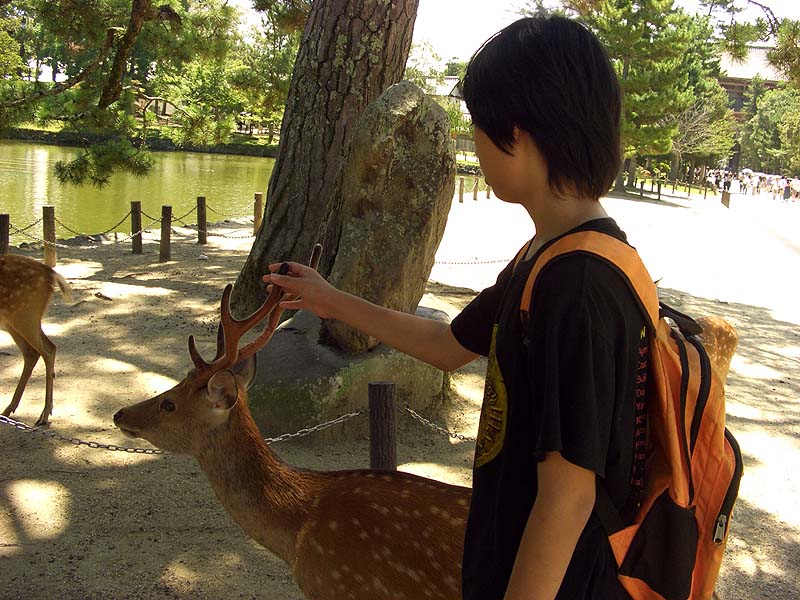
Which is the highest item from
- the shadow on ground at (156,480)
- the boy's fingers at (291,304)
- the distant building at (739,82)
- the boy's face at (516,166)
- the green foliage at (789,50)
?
the distant building at (739,82)

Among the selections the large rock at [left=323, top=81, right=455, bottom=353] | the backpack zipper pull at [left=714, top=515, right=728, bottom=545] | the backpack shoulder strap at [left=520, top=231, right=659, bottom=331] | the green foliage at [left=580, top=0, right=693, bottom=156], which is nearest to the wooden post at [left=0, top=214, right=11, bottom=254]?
the large rock at [left=323, top=81, right=455, bottom=353]

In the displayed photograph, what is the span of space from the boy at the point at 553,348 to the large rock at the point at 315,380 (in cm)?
330

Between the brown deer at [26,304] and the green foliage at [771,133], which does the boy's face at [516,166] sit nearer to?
the brown deer at [26,304]

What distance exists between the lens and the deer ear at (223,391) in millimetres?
2471

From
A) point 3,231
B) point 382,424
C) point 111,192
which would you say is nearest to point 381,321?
point 382,424

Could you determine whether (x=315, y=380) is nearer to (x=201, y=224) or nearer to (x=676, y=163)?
(x=201, y=224)

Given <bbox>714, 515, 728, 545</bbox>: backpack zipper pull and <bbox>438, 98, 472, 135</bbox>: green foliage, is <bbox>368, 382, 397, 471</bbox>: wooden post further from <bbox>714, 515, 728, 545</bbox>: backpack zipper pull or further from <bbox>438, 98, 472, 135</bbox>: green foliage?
<bbox>438, 98, 472, 135</bbox>: green foliage

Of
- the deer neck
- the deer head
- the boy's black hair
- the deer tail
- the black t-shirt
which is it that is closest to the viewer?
the black t-shirt

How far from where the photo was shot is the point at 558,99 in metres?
1.21

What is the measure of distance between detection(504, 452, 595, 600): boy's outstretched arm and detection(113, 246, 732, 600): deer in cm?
98

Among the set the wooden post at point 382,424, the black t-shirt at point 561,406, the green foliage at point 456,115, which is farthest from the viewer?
the green foliage at point 456,115

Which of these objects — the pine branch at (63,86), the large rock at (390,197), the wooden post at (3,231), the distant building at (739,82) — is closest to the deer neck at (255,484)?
the large rock at (390,197)

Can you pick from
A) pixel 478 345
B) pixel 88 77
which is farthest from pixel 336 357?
pixel 88 77

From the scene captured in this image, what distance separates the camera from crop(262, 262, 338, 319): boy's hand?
2020 millimetres
